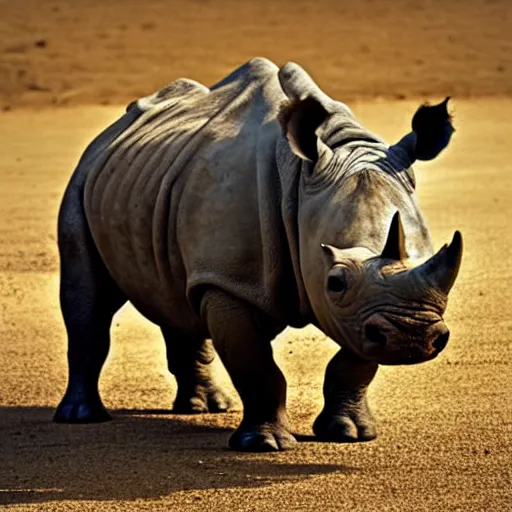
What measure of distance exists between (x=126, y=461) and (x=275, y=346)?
2.66 metres

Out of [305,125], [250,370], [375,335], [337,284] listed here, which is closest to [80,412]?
[250,370]

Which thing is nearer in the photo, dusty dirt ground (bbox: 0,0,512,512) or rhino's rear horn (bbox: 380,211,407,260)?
rhino's rear horn (bbox: 380,211,407,260)

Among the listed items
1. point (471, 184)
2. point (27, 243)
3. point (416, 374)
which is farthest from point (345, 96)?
point (416, 374)

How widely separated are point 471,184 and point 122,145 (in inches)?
323

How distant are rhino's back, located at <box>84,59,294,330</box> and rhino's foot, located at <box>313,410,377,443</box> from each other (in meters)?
0.65

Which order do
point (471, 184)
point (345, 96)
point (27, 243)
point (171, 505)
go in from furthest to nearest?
point (345, 96)
point (471, 184)
point (27, 243)
point (171, 505)

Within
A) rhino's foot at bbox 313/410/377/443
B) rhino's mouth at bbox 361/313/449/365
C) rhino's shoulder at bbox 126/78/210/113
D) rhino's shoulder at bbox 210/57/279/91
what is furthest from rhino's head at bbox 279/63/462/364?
rhino's shoulder at bbox 126/78/210/113

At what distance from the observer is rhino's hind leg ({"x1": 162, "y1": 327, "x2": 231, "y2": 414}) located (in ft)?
28.3

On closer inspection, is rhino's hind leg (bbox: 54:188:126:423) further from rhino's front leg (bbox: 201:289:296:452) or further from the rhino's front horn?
the rhino's front horn

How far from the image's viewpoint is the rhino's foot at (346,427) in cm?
764

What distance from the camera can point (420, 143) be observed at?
744 cm

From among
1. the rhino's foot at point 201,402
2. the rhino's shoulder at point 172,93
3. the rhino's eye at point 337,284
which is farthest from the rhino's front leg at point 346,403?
the rhino's shoulder at point 172,93

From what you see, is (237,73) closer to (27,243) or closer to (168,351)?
(168,351)

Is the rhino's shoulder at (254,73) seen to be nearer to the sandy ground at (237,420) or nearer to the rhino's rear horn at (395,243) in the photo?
the sandy ground at (237,420)
